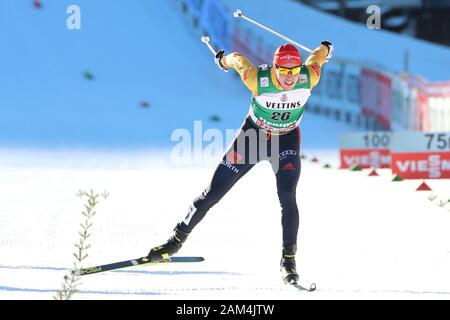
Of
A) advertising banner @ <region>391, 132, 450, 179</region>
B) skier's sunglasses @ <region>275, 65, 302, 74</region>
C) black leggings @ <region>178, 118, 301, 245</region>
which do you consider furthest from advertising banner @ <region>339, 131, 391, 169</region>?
skier's sunglasses @ <region>275, 65, 302, 74</region>

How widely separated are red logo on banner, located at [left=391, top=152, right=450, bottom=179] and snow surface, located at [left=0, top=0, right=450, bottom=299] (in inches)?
16.1

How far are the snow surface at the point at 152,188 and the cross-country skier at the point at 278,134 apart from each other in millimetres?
413

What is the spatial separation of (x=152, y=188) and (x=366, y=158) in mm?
4838

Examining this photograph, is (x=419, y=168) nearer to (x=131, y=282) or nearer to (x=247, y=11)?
(x=131, y=282)

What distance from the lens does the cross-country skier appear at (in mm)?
6219

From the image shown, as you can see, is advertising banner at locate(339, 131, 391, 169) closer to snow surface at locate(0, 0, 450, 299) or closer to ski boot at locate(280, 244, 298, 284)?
snow surface at locate(0, 0, 450, 299)

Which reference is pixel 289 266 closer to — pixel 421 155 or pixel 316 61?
pixel 316 61

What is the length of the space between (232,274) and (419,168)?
7.53 m

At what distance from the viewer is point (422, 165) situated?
44.2 feet

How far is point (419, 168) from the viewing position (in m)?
13.5
